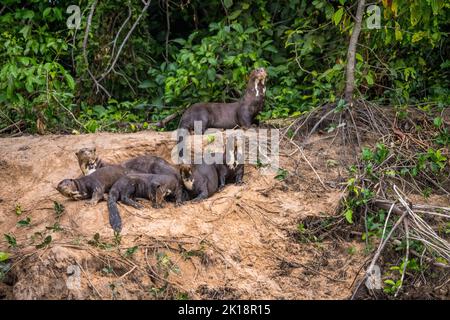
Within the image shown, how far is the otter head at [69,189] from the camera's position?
7387mm

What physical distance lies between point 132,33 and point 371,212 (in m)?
4.88

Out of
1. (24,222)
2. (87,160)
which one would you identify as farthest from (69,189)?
(87,160)

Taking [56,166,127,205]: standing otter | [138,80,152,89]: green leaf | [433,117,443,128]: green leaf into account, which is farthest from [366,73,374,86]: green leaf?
[138,80,152,89]: green leaf

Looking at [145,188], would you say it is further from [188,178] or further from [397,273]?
[397,273]

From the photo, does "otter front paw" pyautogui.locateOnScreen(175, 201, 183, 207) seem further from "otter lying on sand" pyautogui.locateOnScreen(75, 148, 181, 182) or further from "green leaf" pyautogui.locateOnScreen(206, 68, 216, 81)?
"green leaf" pyautogui.locateOnScreen(206, 68, 216, 81)

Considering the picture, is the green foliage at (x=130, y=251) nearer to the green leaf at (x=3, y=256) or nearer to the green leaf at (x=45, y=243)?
the green leaf at (x=45, y=243)

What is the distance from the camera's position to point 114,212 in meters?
7.14

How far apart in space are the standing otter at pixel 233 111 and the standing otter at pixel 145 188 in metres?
1.94

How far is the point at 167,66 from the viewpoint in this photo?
1101 cm

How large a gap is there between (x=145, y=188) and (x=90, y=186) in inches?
19.1

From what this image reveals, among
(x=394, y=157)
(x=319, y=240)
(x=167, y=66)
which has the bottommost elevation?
(x=319, y=240)

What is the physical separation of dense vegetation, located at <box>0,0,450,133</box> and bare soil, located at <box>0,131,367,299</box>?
1317 mm

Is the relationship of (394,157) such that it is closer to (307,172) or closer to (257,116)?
(307,172)

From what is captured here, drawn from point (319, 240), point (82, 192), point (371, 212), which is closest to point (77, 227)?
point (82, 192)
